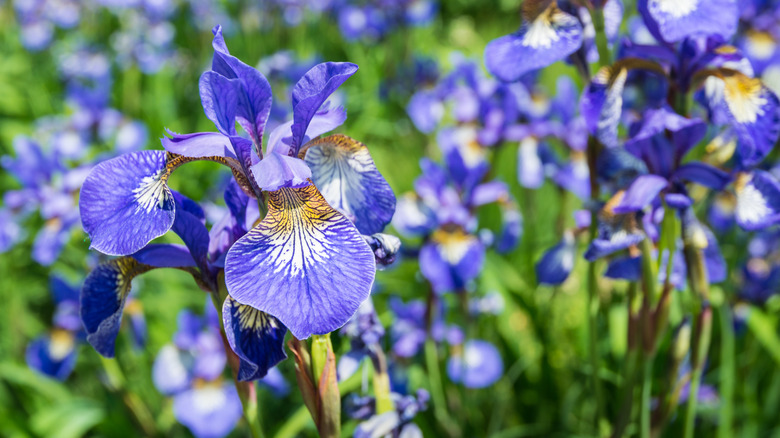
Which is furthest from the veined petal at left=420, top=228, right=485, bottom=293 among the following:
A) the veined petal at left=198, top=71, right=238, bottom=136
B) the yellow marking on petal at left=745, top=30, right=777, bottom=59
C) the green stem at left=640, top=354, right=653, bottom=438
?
the yellow marking on petal at left=745, top=30, right=777, bottom=59

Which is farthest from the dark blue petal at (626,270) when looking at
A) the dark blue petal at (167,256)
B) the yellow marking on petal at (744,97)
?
the dark blue petal at (167,256)

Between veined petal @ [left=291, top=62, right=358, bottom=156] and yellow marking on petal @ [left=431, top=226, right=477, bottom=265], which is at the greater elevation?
veined petal @ [left=291, top=62, right=358, bottom=156]

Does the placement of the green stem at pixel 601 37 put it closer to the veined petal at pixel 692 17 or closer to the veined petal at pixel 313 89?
the veined petal at pixel 692 17

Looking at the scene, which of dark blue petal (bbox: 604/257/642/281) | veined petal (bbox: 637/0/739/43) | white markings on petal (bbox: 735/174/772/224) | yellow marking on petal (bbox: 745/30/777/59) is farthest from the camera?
yellow marking on petal (bbox: 745/30/777/59)

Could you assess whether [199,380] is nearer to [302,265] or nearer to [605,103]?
[302,265]

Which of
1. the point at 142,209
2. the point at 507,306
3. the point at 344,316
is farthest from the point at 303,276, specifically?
the point at 507,306

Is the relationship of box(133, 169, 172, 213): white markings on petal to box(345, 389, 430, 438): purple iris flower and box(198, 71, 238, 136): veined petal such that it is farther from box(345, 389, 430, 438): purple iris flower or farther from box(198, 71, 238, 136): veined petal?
box(345, 389, 430, 438): purple iris flower
